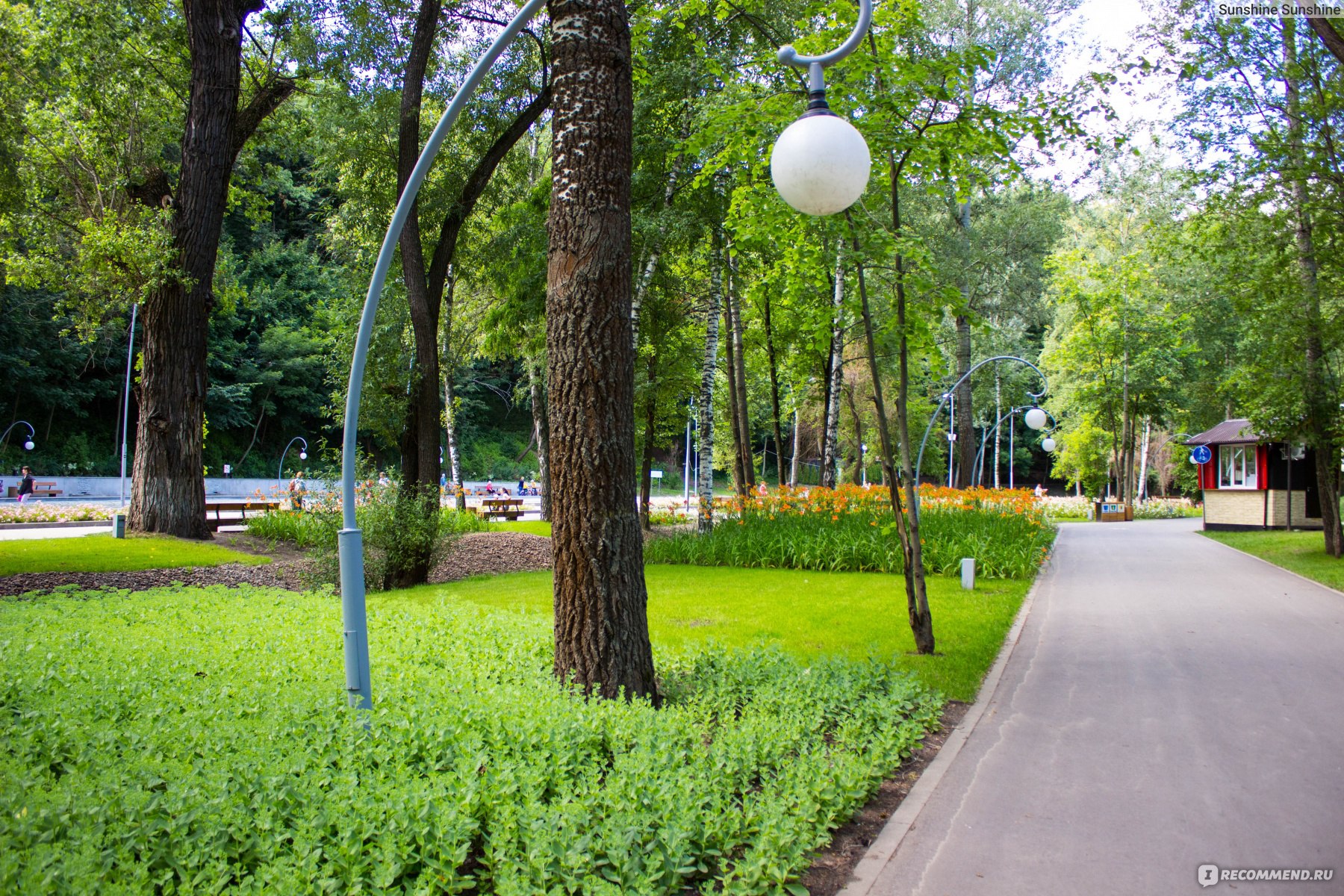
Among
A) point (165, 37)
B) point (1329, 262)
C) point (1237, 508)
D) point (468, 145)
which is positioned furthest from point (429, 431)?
point (1237, 508)

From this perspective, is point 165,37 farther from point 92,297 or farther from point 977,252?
point 977,252

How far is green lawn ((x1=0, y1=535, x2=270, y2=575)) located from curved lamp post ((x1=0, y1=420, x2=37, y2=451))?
2848 cm

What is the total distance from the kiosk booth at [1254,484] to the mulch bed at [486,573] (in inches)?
807

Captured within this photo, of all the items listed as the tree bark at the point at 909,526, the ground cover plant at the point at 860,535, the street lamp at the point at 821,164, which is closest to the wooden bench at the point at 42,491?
the ground cover plant at the point at 860,535

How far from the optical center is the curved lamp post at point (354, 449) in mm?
4355

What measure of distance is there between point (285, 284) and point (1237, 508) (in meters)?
49.8

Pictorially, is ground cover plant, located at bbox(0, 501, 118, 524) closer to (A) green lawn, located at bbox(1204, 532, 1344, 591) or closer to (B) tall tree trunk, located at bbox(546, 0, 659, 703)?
(B) tall tree trunk, located at bbox(546, 0, 659, 703)

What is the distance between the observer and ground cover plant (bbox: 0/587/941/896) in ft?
8.90

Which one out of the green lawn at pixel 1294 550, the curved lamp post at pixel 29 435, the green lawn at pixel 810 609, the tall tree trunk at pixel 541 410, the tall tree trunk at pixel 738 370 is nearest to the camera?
the green lawn at pixel 810 609

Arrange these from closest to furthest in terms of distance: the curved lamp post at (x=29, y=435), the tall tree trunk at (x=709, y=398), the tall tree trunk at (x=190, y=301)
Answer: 1. the tall tree trunk at (x=190, y=301)
2. the tall tree trunk at (x=709, y=398)
3. the curved lamp post at (x=29, y=435)

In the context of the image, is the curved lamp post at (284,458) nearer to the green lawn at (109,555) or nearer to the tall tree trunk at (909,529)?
the green lawn at (109,555)

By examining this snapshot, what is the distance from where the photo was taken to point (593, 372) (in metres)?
4.96

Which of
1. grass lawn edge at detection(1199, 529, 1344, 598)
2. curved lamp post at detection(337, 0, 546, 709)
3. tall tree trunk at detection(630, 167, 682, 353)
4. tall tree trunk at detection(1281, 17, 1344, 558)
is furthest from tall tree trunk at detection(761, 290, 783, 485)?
curved lamp post at detection(337, 0, 546, 709)

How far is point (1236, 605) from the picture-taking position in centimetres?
1049
